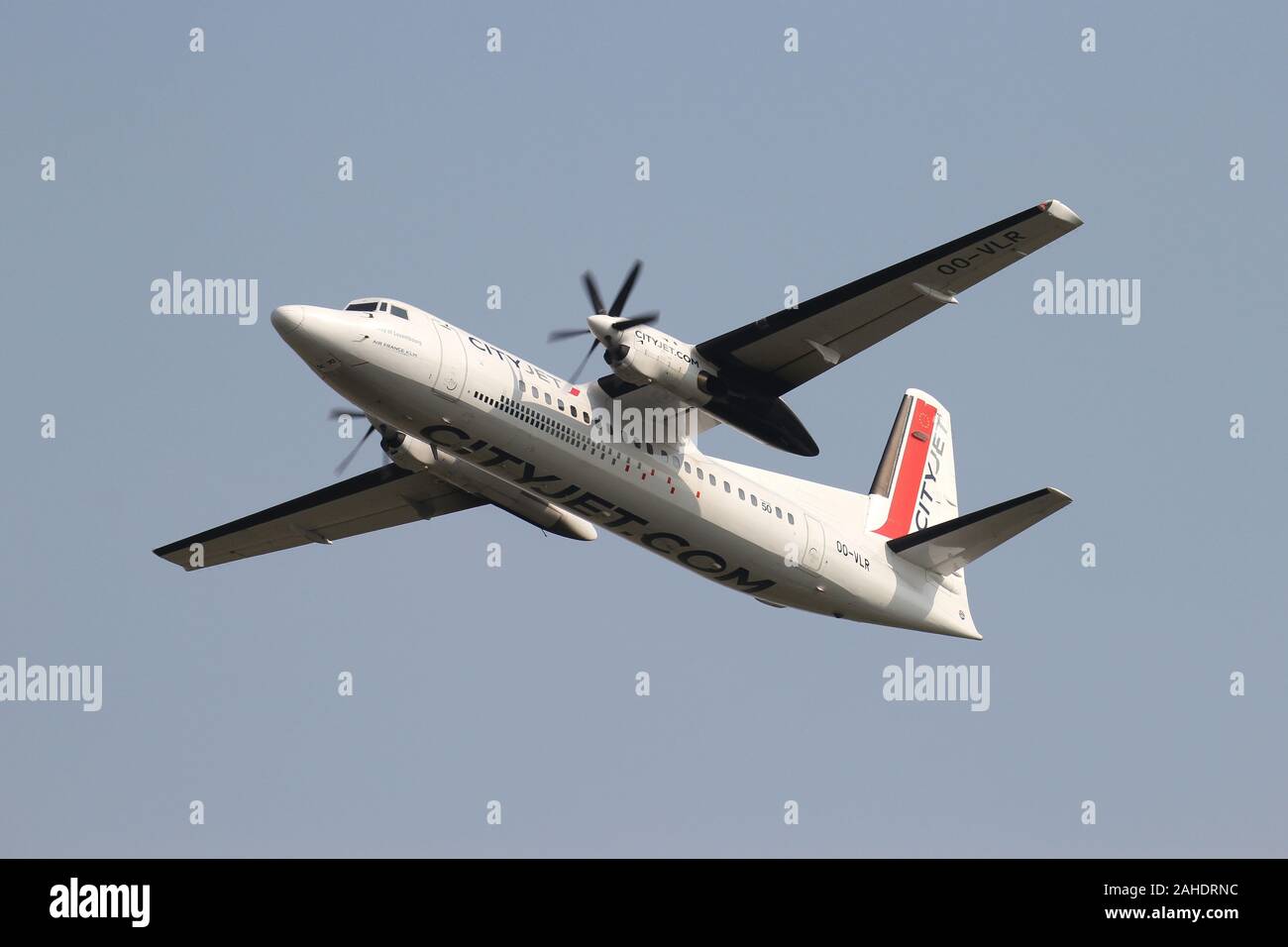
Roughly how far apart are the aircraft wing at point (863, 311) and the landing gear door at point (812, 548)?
244 centimetres

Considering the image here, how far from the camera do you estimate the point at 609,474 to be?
67.7 ft

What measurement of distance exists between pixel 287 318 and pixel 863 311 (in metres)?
6.91

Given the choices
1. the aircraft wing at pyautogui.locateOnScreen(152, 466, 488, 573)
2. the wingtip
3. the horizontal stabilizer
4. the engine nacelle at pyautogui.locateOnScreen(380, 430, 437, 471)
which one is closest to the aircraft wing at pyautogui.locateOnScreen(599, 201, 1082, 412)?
the wingtip

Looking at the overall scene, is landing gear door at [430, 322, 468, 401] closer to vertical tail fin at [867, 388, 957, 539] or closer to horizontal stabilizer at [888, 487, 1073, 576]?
horizontal stabilizer at [888, 487, 1073, 576]

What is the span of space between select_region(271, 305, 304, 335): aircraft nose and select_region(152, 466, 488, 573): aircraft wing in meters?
4.84

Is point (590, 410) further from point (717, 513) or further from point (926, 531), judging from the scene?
point (926, 531)

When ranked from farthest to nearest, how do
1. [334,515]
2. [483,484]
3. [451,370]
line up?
[334,515] → [483,484] → [451,370]

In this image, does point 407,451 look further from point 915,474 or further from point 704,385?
point 915,474

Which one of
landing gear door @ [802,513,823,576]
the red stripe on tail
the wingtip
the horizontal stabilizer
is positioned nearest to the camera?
the wingtip

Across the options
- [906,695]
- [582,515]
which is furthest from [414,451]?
[906,695]

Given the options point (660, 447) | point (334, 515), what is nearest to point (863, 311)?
point (660, 447)

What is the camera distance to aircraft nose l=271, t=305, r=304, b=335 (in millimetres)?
18703

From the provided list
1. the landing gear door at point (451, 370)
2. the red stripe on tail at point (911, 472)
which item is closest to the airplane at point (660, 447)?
the landing gear door at point (451, 370)
